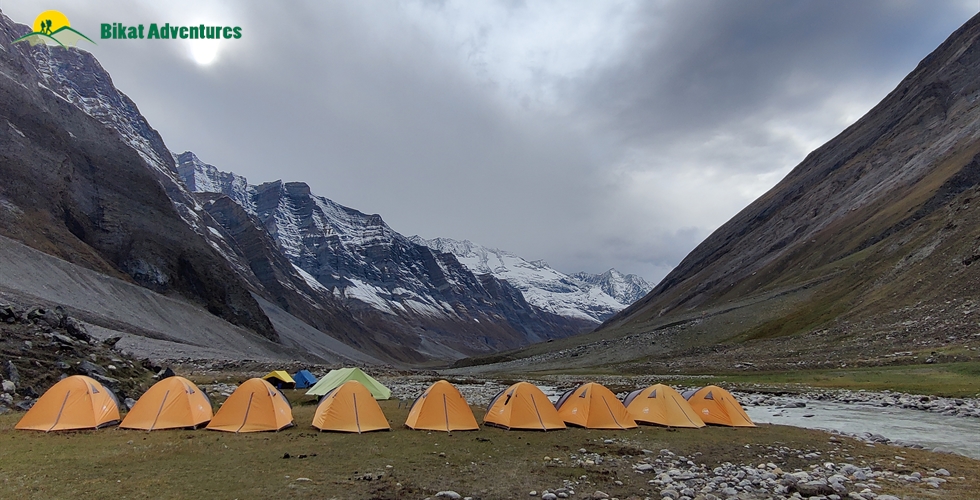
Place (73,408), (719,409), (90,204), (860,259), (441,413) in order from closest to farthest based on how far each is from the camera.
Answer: (73,408)
(441,413)
(719,409)
(860,259)
(90,204)

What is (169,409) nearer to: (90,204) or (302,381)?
(302,381)

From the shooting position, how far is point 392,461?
16.8 m

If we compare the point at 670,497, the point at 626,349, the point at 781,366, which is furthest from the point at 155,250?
the point at 670,497

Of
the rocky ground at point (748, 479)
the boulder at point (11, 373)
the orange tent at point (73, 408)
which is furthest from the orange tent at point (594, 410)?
the boulder at point (11, 373)

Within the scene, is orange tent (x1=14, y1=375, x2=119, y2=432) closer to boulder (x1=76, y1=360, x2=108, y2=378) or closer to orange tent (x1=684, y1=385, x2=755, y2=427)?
boulder (x1=76, y1=360, x2=108, y2=378)

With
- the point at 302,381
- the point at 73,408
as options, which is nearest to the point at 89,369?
the point at 73,408

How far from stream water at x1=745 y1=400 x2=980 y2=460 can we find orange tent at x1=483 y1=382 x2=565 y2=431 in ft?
40.6

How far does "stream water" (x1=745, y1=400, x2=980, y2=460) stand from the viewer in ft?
68.7

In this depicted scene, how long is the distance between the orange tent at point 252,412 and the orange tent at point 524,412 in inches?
372

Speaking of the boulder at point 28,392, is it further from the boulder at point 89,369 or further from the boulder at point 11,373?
the boulder at point 89,369

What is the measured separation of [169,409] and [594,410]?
1903cm

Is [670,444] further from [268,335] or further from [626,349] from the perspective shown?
[268,335]

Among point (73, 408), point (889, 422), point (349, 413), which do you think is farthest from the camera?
point (889, 422)

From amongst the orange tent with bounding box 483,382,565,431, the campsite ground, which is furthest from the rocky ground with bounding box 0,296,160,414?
the orange tent with bounding box 483,382,565,431
